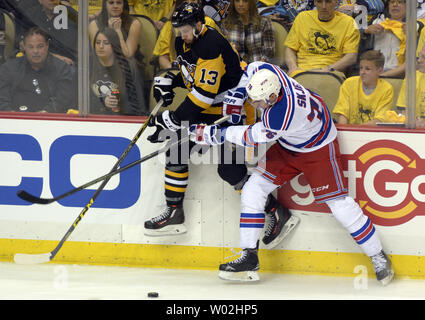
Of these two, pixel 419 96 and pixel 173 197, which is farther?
pixel 173 197

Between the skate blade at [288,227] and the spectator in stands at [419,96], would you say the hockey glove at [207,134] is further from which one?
the spectator in stands at [419,96]

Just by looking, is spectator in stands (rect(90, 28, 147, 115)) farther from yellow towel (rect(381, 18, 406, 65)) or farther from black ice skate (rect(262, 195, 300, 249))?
yellow towel (rect(381, 18, 406, 65))

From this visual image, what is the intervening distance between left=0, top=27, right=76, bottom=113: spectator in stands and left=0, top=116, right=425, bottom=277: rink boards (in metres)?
0.10

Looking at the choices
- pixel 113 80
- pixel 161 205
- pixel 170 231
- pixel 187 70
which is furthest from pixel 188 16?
pixel 170 231

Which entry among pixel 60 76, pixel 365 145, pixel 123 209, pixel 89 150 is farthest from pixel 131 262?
pixel 365 145

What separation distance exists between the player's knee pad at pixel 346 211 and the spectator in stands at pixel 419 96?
53cm

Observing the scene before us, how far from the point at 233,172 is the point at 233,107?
13.6 inches

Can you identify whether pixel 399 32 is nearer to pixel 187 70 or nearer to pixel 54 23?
pixel 187 70

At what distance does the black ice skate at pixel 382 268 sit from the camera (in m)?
4.11

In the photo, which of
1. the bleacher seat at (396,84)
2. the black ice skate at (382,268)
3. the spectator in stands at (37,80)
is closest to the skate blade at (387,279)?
the black ice skate at (382,268)

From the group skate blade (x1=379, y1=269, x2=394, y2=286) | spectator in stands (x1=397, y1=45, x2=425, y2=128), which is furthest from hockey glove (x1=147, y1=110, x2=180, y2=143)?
skate blade (x1=379, y1=269, x2=394, y2=286)

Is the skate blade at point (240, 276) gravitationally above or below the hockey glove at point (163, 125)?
below

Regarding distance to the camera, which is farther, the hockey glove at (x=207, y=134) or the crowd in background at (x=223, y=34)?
the crowd in background at (x=223, y=34)

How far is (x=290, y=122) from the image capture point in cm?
387
